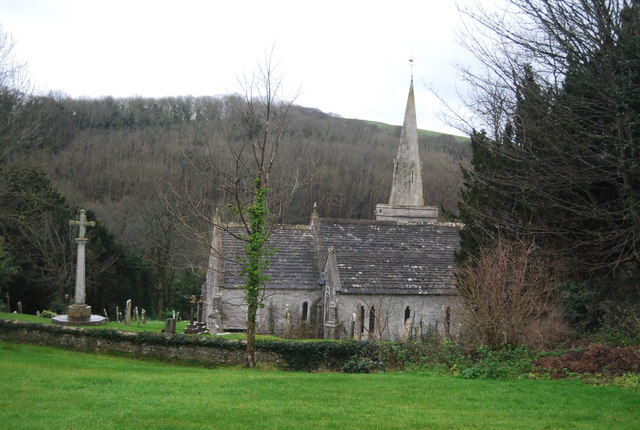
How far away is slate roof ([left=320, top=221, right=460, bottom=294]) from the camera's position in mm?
27812

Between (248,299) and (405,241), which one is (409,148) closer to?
(405,241)

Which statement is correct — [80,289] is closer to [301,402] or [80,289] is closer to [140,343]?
[140,343]

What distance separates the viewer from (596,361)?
42.9ft

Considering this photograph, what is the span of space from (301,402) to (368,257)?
18.9 meters

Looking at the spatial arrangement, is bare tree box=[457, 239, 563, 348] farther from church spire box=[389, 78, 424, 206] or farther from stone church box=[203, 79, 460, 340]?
church spire box=[389, 78, 424, 206]

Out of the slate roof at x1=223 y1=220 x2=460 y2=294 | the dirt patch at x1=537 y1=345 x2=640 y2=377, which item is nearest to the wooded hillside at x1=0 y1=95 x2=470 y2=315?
the slate roof at x1=223 y1=220 x2=460 y2=294

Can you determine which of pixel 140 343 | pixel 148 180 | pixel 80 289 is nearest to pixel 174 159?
Answer: pixel 148 180

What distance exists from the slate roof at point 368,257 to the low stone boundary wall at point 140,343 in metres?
8.76

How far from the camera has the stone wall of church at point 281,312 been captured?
28250 millimetres

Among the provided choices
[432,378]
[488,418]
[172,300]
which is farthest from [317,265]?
[172,300]

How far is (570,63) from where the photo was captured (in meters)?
16.1

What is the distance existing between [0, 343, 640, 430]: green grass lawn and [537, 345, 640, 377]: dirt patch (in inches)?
38.5

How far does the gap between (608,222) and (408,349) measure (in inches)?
251

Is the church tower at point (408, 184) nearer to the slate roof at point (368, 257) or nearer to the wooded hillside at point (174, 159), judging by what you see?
the slate roof at point (368, 257)
